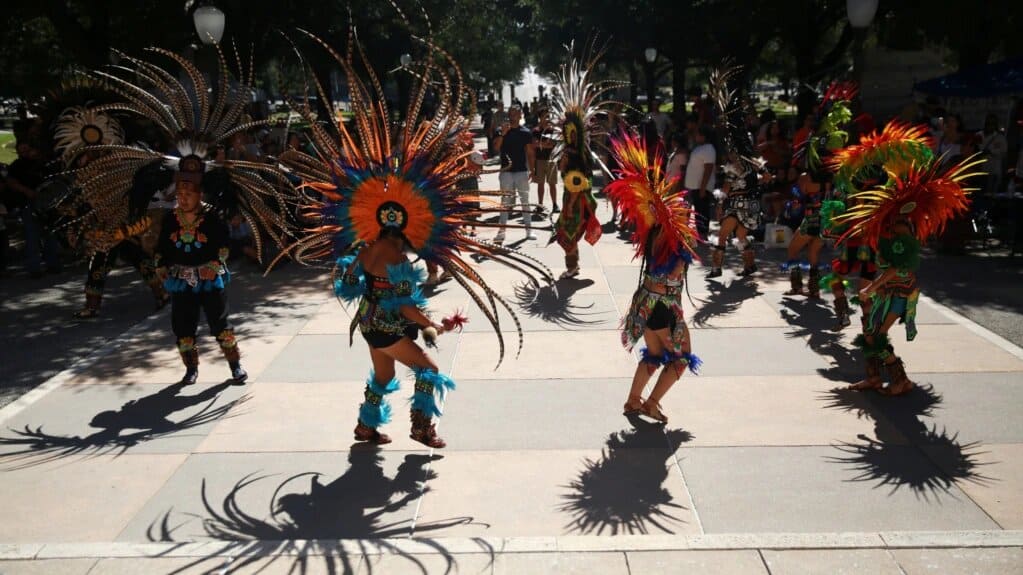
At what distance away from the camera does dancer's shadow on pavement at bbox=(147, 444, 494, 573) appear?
14.1ft

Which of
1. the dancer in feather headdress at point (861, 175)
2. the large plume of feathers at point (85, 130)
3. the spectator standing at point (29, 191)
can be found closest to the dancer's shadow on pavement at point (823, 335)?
the dancer in feather headdress at point (861, 175)

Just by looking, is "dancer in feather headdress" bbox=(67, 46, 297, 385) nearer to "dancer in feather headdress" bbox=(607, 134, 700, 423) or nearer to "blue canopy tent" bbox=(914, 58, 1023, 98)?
"dancer in feather headdress" bbox=(607, 134, 700, 423)

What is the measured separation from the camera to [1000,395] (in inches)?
251

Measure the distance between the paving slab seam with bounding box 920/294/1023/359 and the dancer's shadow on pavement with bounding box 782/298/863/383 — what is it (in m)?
1.18

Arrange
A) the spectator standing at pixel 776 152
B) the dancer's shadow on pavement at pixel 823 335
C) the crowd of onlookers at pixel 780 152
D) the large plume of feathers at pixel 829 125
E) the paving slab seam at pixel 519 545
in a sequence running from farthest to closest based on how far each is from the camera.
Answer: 1. the spectator standing at pixel 776 152
2. the crowd of onlookers at pixel 780 152
3. the large plume of feathers at pixel 829 125
4. the dancer's shadow on pavement at pixel 823 335
5. the paving slab seam at pixel 519 545

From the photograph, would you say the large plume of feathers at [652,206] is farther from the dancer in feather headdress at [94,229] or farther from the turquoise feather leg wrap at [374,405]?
the dancer in feather headdress at [94,229]

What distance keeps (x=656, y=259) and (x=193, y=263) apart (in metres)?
3.79

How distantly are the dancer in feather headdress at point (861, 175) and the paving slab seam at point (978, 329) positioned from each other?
3.66ft

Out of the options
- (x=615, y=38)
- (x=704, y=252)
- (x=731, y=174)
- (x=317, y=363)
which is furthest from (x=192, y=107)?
(x=615, y=38)

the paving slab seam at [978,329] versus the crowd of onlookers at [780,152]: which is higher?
the crowd of onlookers at [780,152]

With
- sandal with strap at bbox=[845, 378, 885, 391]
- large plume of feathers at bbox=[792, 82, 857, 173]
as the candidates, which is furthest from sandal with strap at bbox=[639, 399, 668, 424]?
large plume of feathers at bbox=[792, 82, 857, 173]

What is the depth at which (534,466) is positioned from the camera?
17.6 ft

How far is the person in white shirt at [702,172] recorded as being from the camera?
36.1 ft

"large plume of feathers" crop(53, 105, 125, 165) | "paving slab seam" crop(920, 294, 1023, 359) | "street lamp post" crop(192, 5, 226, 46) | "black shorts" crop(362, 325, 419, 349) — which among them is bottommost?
"paving slab seam" crop(920, 294, 1023, 359)
